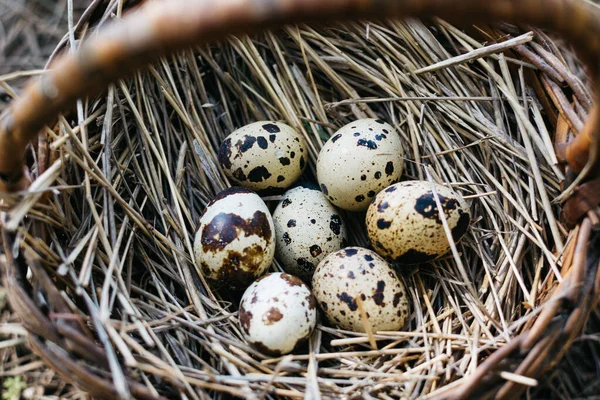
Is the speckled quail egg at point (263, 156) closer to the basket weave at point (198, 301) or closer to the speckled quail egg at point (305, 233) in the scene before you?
the speckled quail egg at point (305, 233)

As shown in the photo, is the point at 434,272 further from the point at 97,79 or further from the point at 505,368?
the point at 97,79

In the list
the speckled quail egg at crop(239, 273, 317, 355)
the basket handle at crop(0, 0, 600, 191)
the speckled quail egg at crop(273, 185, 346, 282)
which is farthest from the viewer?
the speckled quail egg at crop(273, 185, 346, 282)

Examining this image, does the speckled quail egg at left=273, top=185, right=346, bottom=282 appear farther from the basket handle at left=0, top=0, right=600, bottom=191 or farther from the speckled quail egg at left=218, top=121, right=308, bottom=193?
the basket handle at left=0, top=0, right=600, bottom=191

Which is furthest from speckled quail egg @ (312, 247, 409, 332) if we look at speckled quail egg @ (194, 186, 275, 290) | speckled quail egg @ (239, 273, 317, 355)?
speckled quail egg @ (194, 186, 275, 290)

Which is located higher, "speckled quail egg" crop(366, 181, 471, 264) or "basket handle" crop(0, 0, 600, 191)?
"basket handle" crop(0, 0, 600, 191)

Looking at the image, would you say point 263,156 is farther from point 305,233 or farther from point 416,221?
point 416,221

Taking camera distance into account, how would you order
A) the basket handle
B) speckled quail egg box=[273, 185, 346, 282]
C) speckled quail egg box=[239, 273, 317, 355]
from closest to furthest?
the basket handle
speckled quail egg box=[239, 273, 317, 355]
speckled quail egg box=[273, 185, 346, 282]

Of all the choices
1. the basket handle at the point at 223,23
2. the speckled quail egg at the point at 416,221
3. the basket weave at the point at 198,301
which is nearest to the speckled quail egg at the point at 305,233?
the speckled quail egg at the point at 416,221

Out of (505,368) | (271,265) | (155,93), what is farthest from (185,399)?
(155,93)
